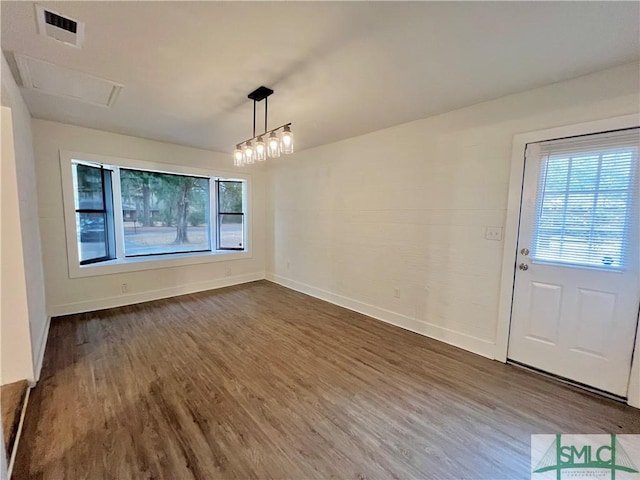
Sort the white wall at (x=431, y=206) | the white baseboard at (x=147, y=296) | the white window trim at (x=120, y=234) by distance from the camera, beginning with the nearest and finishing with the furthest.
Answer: the white wall at (x=431, y=206), the white window trim at (x=120, y=234), the white baseboard at (x=147, y=296)

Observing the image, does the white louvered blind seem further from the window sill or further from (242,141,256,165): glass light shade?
the window sill

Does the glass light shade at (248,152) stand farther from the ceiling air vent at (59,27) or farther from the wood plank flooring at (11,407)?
the wood plank flooring at (11,407)

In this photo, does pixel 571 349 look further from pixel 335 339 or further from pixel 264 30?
pixel 264 30

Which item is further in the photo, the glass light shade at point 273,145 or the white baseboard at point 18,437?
the glass light shade at point 273,145

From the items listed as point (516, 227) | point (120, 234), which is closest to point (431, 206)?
point (516, 227)

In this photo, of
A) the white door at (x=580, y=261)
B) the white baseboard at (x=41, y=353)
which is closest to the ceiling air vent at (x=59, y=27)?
the white baseboard at (x=41, y=353)

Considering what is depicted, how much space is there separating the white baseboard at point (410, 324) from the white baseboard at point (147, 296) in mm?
1241

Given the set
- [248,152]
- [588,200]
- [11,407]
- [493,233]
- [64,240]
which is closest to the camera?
[11,407]

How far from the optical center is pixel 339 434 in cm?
169

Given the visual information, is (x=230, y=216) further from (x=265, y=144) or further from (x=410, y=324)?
(x=410, y=324)

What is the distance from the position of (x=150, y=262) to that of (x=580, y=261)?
16.7 ft

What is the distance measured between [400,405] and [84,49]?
3.29 meters

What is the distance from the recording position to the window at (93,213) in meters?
3.65

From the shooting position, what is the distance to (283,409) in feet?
6.23
